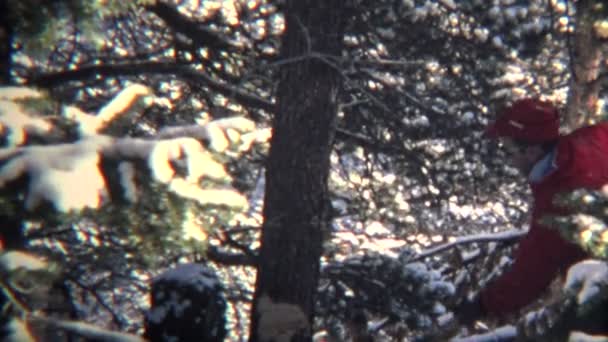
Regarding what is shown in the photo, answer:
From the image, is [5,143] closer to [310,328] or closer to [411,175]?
[310,328]

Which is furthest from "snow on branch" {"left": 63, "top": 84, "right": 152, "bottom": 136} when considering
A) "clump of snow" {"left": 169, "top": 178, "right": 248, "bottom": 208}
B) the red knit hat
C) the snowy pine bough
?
the red knit hat

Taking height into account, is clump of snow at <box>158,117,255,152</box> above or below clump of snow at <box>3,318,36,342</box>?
above

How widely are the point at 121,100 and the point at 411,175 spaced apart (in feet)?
15.7

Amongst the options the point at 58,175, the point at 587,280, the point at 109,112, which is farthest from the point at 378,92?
the point at 58,175

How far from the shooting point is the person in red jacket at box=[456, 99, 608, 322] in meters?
3.97

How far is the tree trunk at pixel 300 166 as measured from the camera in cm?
539

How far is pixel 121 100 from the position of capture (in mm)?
2586

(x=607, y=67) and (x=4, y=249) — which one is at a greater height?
(x=607, y=67)

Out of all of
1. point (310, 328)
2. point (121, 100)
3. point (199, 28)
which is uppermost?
point (199, 28)

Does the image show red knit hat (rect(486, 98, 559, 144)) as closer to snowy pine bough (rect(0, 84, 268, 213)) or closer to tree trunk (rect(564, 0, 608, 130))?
tree trunk (rect(564, 0, 608, 130))

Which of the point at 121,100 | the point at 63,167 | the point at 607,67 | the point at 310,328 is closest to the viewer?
the point at 63,167

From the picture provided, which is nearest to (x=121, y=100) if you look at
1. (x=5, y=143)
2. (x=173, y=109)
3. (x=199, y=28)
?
(x=5, y=143)

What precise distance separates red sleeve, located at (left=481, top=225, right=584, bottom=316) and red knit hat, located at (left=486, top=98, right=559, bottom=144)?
0.69m

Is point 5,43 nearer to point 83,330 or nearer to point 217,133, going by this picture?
point 217,133
